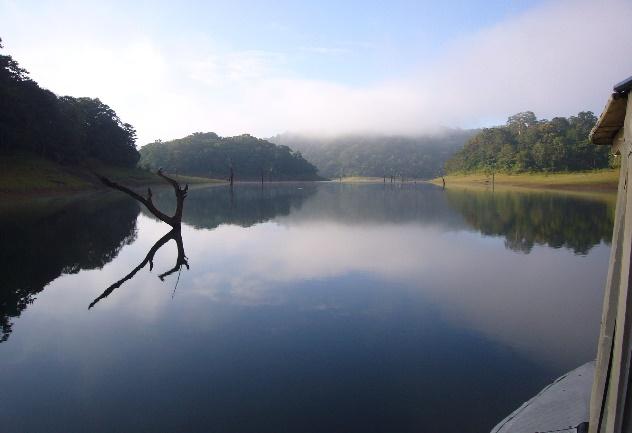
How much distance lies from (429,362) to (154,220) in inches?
1196

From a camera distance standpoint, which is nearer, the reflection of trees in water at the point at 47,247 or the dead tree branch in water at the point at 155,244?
the reflection of trees in water at the point at 47,247

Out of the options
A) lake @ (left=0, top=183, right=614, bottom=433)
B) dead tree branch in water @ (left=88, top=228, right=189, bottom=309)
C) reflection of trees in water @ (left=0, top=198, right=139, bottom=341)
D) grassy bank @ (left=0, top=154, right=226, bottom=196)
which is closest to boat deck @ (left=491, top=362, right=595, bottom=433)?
lake @ (left=0, top=183, right=614, bottom=433)

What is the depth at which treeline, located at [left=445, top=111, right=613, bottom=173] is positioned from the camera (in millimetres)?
103562

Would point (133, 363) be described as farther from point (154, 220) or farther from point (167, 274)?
point (154, 220)

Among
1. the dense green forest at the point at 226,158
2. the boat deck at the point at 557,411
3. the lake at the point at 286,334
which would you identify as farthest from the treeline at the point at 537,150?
the boat deck at the point at 557,411

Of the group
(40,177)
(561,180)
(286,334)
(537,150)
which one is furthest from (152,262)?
(537,150)

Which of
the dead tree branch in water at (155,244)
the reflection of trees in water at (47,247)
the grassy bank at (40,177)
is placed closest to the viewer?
the reflection of trees in water at (47,247)

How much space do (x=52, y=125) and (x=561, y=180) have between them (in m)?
99.1

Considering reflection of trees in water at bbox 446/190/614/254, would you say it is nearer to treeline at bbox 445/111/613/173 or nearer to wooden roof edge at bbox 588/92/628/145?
wooden roof edge at bbox 588/92/628/145

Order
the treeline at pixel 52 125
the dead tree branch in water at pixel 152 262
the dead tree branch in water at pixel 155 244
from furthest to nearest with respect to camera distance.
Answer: the treeline at pixel 52 125 < the dead tree branch in water at pixel 155 244 < the dead tree branch in water at pixel 152 262

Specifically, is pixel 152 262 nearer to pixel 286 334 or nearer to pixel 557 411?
pixel 286 334

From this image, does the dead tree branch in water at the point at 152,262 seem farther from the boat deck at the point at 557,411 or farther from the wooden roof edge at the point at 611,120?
the wooden roof edge at the point at 611,120

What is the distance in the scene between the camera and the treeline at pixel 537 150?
104 metres

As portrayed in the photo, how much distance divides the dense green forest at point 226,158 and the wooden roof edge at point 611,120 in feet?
428
